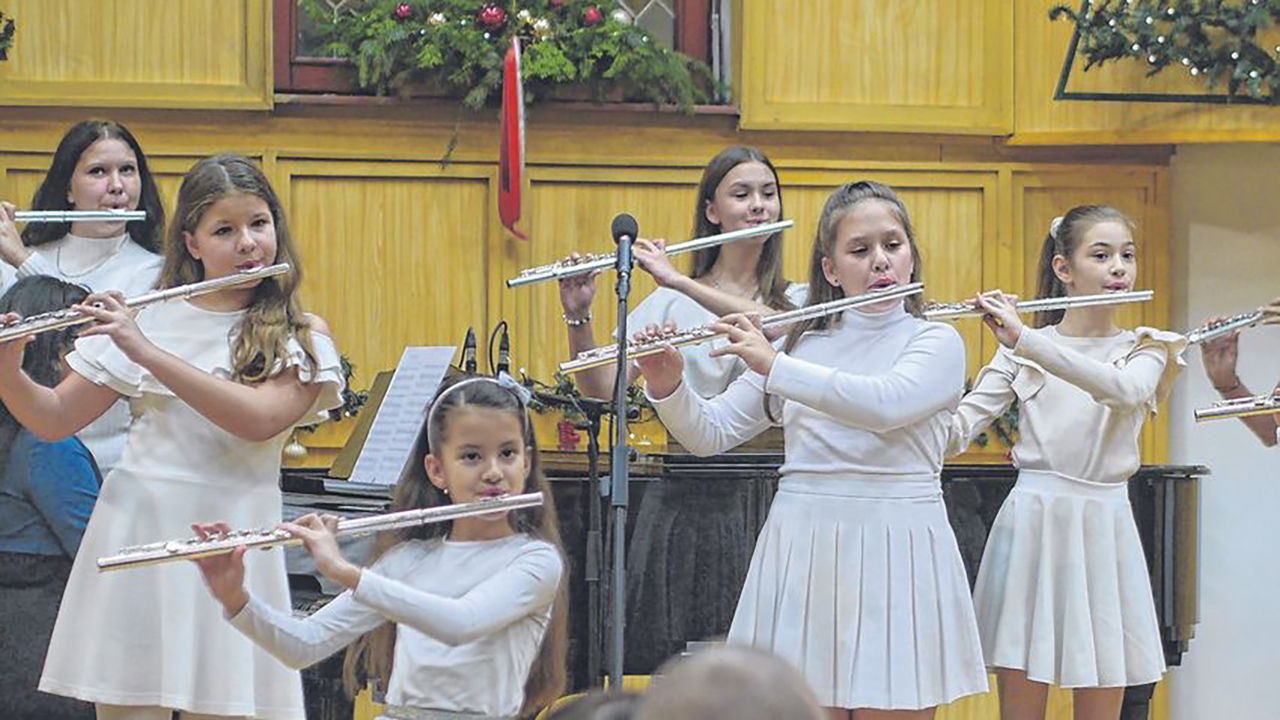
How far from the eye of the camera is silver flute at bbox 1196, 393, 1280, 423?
→ 420 cm

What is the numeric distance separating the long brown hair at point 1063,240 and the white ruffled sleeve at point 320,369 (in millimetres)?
1785

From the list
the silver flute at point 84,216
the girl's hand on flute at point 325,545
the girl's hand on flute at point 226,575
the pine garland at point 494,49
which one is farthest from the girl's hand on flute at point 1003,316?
the pine garland at point 494,49

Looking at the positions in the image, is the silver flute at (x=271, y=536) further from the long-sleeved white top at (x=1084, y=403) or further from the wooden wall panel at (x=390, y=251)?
the wooden wall panel at (x=390, y=251)

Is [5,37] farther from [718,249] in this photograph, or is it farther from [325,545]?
[325,545]

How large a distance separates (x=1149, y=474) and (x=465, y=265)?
241 cm

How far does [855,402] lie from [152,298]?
1220 mm

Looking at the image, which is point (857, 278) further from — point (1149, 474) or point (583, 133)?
point (583, 133)

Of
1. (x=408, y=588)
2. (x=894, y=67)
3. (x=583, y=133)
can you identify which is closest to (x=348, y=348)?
(x=583, y=133)

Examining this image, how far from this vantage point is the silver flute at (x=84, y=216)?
14.4ft

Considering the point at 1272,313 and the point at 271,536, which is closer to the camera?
the point at 271,536

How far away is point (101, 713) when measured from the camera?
3346 mm

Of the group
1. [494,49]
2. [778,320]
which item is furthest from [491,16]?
[778,320]

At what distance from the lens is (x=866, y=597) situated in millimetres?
3508

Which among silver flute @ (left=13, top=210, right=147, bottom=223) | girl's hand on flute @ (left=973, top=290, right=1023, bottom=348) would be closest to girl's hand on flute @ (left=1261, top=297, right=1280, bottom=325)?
girl's hand on flute @ (left=973, top=290, right=1023, bottom=348)
